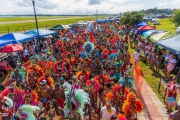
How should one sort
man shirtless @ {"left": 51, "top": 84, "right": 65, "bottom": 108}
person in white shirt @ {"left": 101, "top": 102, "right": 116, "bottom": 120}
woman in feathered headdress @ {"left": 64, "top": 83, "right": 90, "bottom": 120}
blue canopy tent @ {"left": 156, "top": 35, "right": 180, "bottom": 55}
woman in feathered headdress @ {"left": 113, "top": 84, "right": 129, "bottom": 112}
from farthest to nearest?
blue canopy tent @ {"left": 156, "top": 35, "right": 180, "bottom": 55} < man shirtless @ {"left": 51, "top": 84, "right": 65, "bottom": 108} < woman in feathered headdress @ {"left": 113, "top": 84, "right": 129, "bottom": 112} < person in white shirt @ {"left": 101, "top": 102, "right": 116, "bottom": 120} < woman in feathered headdress @ {"left": 64, "top": 83, "right": 90, "bottom": 120}

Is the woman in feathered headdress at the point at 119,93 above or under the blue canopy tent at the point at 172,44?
under

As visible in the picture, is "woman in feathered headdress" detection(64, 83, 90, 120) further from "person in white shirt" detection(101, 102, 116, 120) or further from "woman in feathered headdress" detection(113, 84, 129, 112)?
"woman in feathered headdress" detection(113, 84, 129, 112)

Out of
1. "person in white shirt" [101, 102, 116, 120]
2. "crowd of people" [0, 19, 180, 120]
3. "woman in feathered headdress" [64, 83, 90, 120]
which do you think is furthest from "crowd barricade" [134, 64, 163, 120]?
"woman in feathered headdress" [64, 83, 90, 120]

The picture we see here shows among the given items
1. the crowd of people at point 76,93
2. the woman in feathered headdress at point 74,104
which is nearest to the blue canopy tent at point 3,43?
the crowd of people at point 76,93

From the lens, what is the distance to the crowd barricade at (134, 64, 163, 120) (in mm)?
7492

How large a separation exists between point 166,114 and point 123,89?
2271 millimetres

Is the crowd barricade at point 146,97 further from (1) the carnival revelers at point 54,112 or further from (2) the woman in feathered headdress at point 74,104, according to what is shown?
(1) the carnival revelers at point 54,112

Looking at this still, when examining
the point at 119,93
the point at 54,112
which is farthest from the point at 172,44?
the point at 54,112

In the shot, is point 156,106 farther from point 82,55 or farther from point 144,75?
point 82,55

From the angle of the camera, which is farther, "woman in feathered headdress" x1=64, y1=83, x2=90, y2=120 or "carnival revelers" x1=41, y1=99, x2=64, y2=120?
"carnival revelers" x1=41, y1=99, x2=64, y2=120

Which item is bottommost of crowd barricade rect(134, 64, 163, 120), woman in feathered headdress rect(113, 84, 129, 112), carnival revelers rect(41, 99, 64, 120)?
crowd barricade rect(134, 64, 163, 120)

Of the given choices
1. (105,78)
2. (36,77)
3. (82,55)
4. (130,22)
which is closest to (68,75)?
(36,77)

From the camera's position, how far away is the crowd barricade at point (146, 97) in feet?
24.6

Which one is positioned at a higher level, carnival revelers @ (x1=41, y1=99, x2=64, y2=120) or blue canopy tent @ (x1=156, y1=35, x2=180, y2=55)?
blue canopy tent @ (x1=156, y1=35, x2=180, y2=55)
